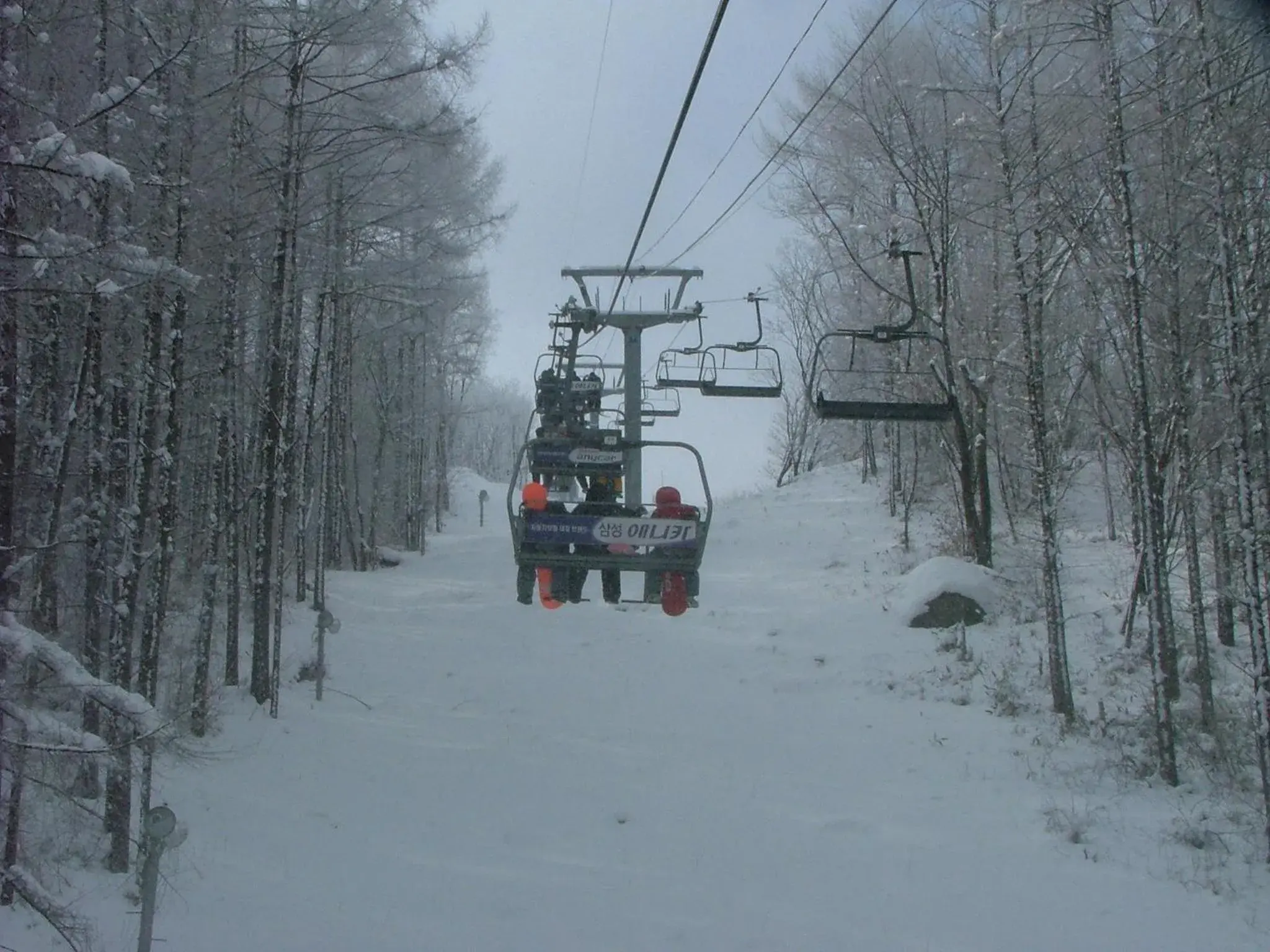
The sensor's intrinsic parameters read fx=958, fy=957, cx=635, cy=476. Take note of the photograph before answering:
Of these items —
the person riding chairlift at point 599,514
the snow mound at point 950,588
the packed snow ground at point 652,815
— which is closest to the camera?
the person riding chairlift at point 599,514

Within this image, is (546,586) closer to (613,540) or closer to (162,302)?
(613,540)

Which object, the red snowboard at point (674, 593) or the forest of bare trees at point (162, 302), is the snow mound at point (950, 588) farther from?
the forest of bare trees at point (162, 302)

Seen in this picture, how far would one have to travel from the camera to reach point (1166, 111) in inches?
458

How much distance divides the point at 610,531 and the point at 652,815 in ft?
17.0

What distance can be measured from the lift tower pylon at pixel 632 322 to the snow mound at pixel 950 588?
9.83m

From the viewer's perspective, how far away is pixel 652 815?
11953mm

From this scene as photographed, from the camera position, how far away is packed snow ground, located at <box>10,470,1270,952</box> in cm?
903

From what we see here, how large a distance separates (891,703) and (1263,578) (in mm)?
6119

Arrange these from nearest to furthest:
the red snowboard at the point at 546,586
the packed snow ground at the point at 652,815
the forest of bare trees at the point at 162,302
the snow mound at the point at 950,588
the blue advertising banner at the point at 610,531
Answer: the forest of bare trees at the point at 162,302 < the blue advertising banner at the point at 610,531 < the red snowboard at the point at 546,586 < the packed snow ground at the point at 652,815 < the snow mound at the point at 950,588

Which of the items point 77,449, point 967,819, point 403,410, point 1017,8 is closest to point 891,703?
point 967,819

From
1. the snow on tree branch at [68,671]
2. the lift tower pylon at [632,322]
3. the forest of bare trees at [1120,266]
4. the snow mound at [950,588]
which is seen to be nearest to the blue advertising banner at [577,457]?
the lift tower pylon at [632,322]

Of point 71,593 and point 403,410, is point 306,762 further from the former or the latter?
point 403,410

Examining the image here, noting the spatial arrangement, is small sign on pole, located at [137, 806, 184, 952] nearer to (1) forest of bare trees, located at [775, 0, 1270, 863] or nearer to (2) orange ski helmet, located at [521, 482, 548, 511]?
(2) orange ski helmet, located at [521, 482, 548, 511]

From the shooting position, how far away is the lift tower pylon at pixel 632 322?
30.8 ft
